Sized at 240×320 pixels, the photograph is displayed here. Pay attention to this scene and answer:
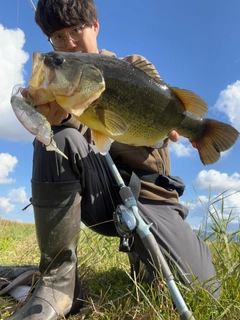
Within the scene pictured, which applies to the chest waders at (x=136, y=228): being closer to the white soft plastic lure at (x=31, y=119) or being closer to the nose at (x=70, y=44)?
the white soft plastic lure at (x=31, y=119)

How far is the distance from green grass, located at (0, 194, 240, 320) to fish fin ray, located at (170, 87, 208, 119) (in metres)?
0.87

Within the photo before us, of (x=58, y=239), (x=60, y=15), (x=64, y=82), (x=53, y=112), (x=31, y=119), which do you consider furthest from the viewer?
(x=60, y=15)

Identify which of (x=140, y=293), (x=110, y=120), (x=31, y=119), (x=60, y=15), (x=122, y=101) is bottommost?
(x=140, y=293)

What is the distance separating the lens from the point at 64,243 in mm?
2363

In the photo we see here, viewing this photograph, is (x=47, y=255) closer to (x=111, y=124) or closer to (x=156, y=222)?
(x=156, y=222)

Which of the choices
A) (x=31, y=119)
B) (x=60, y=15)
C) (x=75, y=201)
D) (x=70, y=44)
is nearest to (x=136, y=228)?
(x=75, y=201)

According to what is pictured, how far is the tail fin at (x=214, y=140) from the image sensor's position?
251 centimetres

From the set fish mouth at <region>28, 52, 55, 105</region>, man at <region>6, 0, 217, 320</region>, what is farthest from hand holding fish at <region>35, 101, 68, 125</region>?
fish mouth at <region>28, 52, 55, 105</region>

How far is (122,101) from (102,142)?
25 cm

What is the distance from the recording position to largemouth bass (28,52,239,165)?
1890 millimetres

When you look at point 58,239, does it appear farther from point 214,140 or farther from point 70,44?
point 70,44

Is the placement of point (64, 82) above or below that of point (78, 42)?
below

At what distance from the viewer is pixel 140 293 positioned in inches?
98.6

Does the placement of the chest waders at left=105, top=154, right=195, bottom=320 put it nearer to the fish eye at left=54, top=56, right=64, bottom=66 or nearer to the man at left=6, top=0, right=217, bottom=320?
the man at left=6, top=0, right=217, bottom=320
